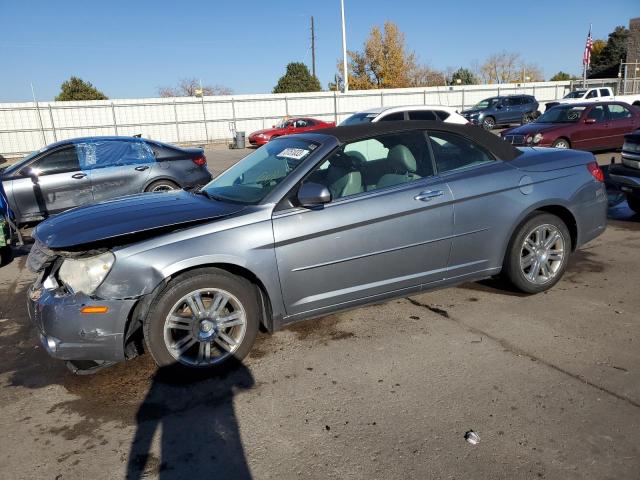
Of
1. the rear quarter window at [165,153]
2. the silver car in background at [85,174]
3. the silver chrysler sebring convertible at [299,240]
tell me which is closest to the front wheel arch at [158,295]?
the silver chrysler sebring convertible at [299,240]

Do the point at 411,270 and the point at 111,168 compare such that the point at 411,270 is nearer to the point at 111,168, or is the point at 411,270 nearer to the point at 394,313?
the point at 394,313

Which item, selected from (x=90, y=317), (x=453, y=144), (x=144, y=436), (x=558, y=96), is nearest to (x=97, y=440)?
(x=144, y=436)

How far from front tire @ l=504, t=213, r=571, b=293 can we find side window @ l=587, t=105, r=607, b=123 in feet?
33.7

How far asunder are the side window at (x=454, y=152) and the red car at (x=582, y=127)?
930 centimetres

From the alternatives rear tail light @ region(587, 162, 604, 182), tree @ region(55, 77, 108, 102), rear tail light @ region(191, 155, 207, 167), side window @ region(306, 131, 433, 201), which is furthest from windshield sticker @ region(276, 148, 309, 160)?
tree @ region(55, 77, 108, 102)

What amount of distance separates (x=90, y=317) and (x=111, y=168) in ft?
20.2

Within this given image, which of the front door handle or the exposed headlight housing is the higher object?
the front door handle

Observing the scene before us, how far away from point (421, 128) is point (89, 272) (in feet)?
9.02

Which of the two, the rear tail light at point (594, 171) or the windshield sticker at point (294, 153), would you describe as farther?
the rear tail light at point (594, 171)

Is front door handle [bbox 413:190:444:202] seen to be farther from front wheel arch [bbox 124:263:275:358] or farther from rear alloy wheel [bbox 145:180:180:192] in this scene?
rear alloy wheel [bbox 145:180:180:192]

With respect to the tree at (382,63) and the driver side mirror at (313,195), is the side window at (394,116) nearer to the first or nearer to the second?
the driver side mirror at (313,195)

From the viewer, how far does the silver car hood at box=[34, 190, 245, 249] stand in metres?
3.30

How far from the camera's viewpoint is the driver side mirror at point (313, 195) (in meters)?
3.49

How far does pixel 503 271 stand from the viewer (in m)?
4.52
